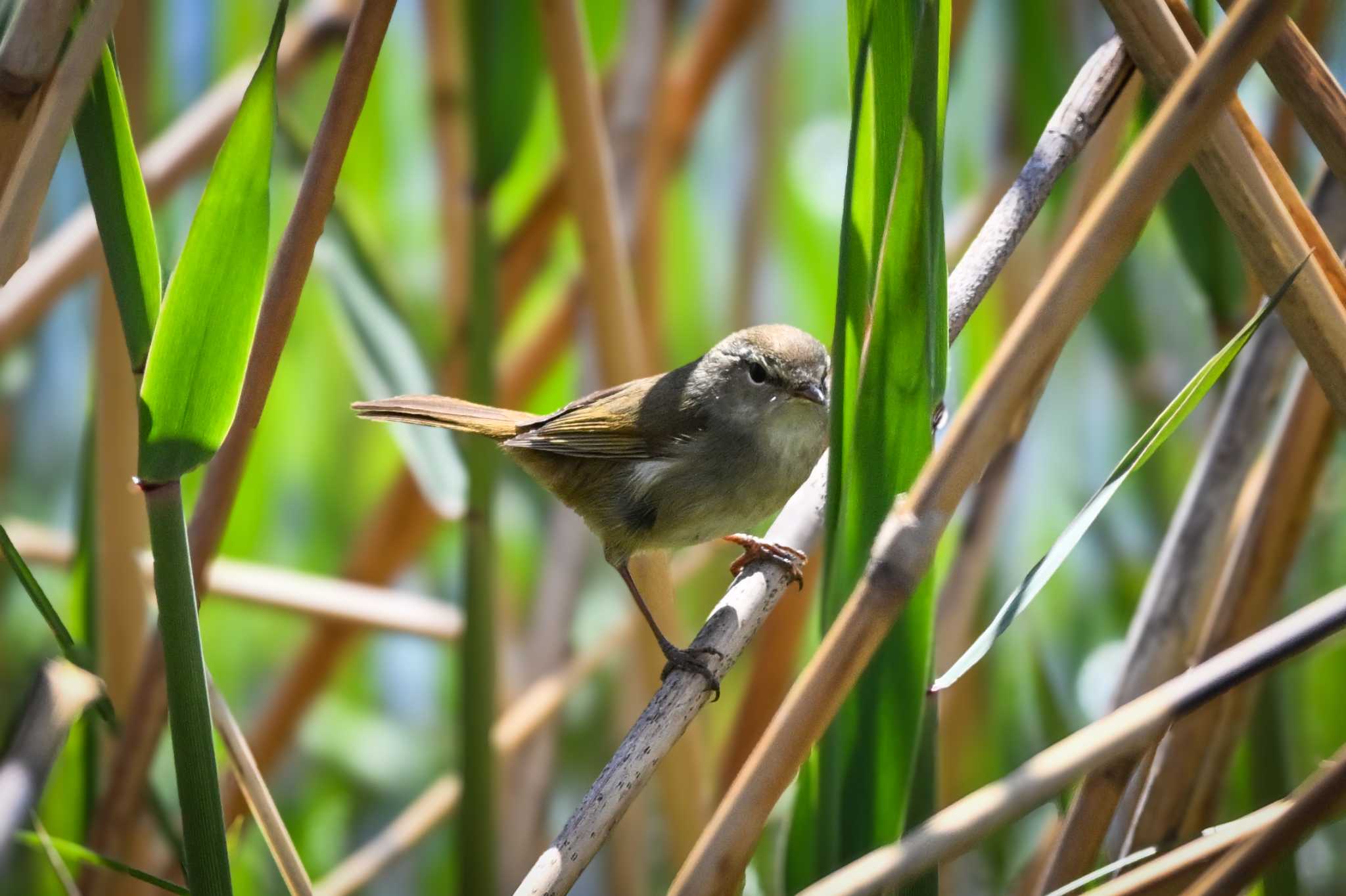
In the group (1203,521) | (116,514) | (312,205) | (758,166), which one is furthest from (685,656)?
(758,166)

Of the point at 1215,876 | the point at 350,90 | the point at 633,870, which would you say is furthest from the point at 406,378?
the point at 1215,876

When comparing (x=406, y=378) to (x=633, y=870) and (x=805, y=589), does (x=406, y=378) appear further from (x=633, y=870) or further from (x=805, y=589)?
(x=633, y=870)

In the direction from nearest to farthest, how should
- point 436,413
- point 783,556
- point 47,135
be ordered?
point 47,135 → point 783,556 → point 436,413

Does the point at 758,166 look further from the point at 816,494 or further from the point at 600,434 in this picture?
the point at 816,494

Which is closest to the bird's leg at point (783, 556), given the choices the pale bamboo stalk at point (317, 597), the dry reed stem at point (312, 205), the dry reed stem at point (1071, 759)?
the dry reed stem at point (1071, 759)

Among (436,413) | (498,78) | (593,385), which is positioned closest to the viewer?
(498,78)

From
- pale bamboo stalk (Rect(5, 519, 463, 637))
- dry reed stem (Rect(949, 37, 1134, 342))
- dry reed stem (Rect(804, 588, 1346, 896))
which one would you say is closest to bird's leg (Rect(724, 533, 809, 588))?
dry reed stem (Rect(949, 37, 1134, 342))

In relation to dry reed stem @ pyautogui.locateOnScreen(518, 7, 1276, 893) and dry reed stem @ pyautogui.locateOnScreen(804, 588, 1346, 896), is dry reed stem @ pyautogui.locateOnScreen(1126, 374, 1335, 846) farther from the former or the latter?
dry reed stem @ pyautogui.locateOnScreen(518, 7, 1276, 893)
